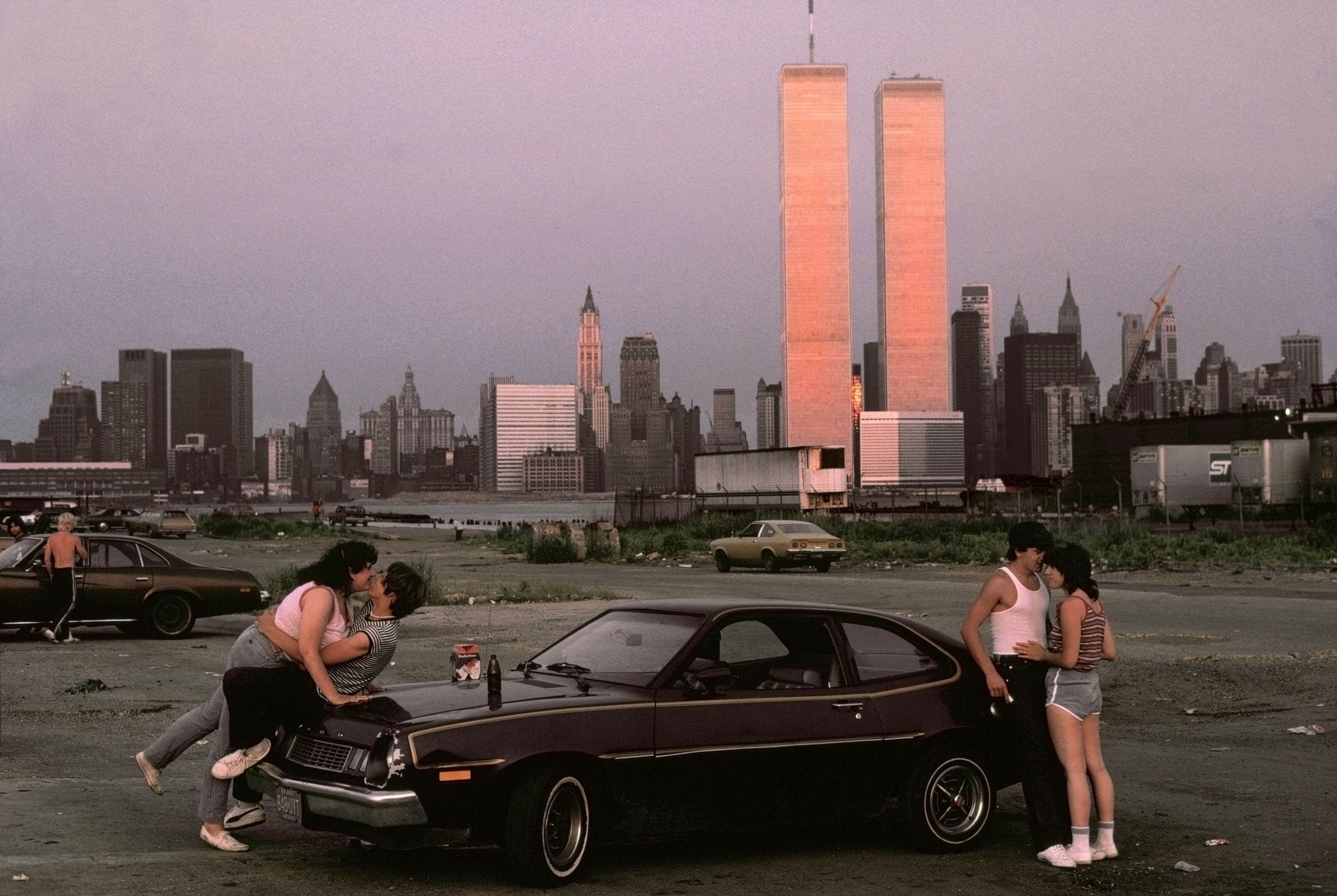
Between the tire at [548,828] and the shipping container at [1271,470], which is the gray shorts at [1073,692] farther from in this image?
the shipping container at [1271,470]

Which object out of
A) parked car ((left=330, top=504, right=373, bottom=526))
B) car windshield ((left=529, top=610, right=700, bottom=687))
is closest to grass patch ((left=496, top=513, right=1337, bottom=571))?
car windshield ((left=529, top=610, right=700, bottom=687))

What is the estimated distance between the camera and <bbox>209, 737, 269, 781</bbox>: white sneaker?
7.78 m

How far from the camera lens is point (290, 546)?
62312 millimetres

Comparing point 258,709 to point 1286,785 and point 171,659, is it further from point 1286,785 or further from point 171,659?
point 171,659

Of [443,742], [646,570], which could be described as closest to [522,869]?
[443,742]

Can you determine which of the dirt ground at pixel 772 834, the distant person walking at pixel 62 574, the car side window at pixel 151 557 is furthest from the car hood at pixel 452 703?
the car side window at pixel 151 557

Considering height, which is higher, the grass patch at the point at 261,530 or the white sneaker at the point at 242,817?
the white sneaker at the point at 242,817

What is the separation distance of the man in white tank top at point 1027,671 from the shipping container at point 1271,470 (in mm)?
71551

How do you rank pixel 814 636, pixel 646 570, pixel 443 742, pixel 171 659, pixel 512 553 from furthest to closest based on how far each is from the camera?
pixel 512 553
pixel 646 570
pixel 171 659
pixel 814 636
pixel 443 742

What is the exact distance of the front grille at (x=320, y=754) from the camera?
24.0 feet

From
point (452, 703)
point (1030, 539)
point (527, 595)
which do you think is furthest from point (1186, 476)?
point (452, 703)

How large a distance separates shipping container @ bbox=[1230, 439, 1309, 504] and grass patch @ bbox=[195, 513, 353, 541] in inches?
1799

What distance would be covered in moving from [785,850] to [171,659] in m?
11.9

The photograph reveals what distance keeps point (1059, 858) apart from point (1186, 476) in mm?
82150
